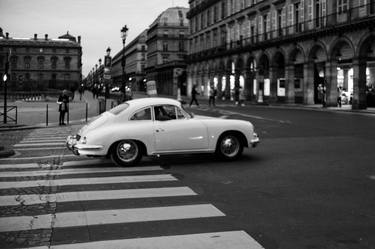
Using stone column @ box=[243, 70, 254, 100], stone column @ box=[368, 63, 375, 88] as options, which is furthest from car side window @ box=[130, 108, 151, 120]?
stone column @ box=[243, 70, 254, 100]

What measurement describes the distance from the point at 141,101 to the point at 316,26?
3407cm

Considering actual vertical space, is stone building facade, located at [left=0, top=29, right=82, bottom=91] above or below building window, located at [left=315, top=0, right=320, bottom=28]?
above

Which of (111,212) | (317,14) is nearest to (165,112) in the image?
(111,212)

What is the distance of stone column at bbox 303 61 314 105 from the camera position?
142 feet

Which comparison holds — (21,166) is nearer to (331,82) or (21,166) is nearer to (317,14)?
(331,82)

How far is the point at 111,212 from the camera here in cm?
701

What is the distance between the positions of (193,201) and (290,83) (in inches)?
1599

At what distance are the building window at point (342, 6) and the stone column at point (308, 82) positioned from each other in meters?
5.29

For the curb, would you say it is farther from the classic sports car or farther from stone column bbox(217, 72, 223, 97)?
stone column bbox(217, 72, 223, 97)

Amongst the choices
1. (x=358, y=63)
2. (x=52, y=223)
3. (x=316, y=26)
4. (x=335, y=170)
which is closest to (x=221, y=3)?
(x=316, y=26)

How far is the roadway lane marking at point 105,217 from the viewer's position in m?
6.38

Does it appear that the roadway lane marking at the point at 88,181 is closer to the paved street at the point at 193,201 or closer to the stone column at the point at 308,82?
the paved street at the point at 193,201

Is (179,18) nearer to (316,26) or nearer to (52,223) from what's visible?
(316,26)

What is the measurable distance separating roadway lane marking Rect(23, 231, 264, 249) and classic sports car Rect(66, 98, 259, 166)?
17.3 feet
